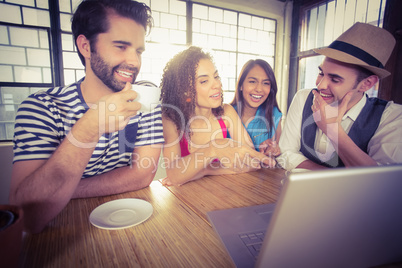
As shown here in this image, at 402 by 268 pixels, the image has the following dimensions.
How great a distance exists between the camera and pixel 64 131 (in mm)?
1053

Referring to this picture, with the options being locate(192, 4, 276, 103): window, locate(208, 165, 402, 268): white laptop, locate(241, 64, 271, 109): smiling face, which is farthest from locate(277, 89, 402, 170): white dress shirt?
locate(192, 4, 276, 103): window

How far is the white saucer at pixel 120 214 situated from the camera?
67 cm

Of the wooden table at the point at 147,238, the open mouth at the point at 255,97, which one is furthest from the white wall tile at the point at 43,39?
the wooden table at the point at 147,238

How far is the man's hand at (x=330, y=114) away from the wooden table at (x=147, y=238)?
0.73 m

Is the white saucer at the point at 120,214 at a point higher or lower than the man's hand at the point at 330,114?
lower

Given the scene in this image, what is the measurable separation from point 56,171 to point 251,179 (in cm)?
89

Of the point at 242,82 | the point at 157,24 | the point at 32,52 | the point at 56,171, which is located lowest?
the point at 56,171

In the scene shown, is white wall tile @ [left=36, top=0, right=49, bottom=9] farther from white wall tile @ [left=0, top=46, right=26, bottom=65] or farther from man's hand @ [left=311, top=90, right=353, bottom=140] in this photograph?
man's hand @ [left=311, top=90, right=353, bottom=140]

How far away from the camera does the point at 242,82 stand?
8.23 feet

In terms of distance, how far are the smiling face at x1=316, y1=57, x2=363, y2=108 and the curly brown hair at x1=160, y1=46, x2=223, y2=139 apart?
0.89 m

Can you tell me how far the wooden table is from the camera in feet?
1.75

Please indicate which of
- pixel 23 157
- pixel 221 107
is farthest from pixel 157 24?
pixel 23 157

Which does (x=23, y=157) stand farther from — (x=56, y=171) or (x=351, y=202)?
(x=351, y=202)

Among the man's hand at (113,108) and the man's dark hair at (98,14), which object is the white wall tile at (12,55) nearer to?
the man's dark hair at (98,14)
